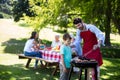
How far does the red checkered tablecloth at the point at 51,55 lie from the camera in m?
13.7

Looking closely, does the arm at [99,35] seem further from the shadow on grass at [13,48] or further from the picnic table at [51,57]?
the shadow on grass at [13,48]

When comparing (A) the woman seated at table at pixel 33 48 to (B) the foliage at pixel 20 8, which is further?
(B) the foliage at pixel 20 8

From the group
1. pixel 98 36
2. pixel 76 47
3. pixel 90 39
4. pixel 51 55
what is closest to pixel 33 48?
pixel 51 55

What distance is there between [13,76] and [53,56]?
1.97m

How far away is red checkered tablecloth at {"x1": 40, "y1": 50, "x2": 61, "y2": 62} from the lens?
13.7m

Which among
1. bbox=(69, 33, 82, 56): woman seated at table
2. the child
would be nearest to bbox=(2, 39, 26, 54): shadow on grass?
bbox=(69, 33, 82, 56): woman seated at table

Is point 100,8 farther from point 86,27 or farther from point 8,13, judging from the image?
point 8,13

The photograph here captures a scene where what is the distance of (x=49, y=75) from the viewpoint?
13211 millimetres

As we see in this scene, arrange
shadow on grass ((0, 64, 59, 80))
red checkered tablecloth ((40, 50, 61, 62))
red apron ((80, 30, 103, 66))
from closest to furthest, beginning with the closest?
red apron ((80, 30, 103, 66)) < shadow on grass ((0, 64, 59, 80)) < red checkered tablecloth ((40, 50, 61, 62))

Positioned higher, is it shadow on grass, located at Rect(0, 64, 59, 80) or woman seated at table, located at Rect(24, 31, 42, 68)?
woman seated at table, located at Rect(24, 31, 42, 68)

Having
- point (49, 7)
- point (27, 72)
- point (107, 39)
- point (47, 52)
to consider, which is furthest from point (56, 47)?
point (107, 39)

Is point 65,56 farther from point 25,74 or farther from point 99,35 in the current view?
point 25,74

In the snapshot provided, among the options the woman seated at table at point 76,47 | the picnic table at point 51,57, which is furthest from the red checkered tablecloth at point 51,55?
the woman seated at table at point 76,47

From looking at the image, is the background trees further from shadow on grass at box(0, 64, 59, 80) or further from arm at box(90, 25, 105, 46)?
arm at box(90, 25, 105, 46)
